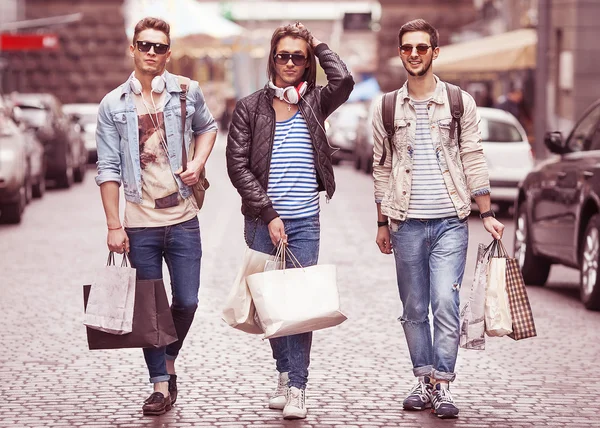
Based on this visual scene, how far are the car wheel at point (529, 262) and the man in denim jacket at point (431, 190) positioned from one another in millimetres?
5814

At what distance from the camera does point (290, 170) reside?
7031mm

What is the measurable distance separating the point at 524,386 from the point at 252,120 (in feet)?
7.18

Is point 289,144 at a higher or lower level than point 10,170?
higher

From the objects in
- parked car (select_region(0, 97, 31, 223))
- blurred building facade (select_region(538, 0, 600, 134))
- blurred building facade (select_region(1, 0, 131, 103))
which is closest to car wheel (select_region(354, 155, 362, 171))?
blurred building facade (select_region(538, 0, 600, 134))

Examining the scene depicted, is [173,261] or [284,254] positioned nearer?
[284,254]

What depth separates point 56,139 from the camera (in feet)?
87.8

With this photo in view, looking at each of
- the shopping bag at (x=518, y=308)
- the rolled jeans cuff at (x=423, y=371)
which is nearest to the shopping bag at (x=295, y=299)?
the rolled jeans cuff at (x=423, y=371)

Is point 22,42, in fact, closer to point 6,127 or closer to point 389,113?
point 6,127

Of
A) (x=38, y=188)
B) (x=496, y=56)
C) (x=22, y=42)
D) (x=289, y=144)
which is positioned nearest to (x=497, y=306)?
(x=289, y=144)

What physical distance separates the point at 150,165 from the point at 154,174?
44mm

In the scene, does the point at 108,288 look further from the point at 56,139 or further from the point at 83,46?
the point at 83,46

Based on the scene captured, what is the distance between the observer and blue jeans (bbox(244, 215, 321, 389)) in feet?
23.2

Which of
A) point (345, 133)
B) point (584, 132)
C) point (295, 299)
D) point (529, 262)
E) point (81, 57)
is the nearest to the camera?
point (295, 299)

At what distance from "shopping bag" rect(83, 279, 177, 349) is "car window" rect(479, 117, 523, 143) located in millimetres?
15136
